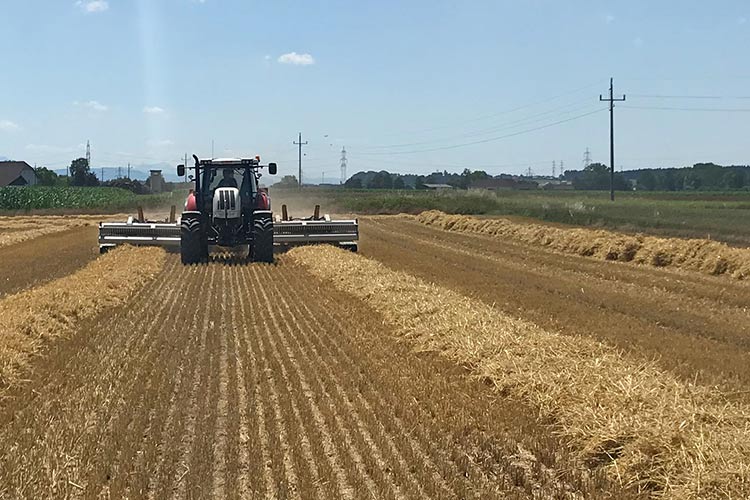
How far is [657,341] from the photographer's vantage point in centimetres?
1038

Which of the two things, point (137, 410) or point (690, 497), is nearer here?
point (690, 497)

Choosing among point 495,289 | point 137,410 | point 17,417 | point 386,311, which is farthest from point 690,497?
point 495,289

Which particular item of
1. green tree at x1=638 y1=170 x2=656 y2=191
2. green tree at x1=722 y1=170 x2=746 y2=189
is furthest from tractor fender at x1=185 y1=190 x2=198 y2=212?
green tree at x1=638 y1=170 x2=656 y2=191

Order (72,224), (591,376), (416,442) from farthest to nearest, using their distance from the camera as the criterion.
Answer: (72,224) → (591,376) → (416,442)

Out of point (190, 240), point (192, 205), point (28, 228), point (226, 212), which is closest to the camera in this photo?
point (190, 240)

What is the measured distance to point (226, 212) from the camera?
20516 mm

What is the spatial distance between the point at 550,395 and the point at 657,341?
3.75 m

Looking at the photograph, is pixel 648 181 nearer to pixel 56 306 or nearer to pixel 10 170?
pixel 10 170

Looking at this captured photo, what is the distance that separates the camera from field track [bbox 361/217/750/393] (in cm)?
981

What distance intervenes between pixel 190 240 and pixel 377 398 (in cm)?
1370

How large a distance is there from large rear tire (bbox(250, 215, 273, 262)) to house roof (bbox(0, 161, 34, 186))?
89.4 m

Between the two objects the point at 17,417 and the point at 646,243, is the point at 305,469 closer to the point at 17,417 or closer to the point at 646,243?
the point at 17,417

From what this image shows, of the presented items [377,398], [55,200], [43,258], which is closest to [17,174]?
[55,200]

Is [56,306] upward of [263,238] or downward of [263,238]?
downward
